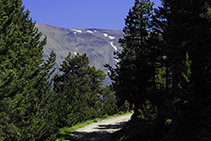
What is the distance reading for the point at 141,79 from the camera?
66.6 ft

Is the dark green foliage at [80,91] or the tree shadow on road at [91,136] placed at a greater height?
the dark green foliage at [80,91]

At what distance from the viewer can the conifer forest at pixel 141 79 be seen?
8.15m

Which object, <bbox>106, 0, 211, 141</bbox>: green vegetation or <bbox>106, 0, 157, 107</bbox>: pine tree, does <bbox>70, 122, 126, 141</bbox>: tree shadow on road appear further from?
<bbox>106, 0, 157, 107</bbox>: pine tree

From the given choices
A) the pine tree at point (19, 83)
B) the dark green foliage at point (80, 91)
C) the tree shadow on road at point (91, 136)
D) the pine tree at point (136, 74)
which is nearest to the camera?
the pine tree at point (19, 83)

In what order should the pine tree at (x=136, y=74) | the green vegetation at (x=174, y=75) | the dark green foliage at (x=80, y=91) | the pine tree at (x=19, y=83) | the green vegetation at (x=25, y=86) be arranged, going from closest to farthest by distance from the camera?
the green vegetation at (x=174, y=75) < the pine tree at (x=19, y=83) < the green vegetation at (x=25, y=86) < the pine tree at (x=136, y=74) < the dark green foliage at (x=80, y=91)

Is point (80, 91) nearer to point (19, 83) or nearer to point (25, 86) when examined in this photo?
point (25, 86)

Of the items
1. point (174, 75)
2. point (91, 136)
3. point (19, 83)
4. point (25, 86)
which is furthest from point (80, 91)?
point (19, 83)

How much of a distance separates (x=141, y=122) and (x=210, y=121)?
5747mm

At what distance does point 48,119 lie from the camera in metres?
21.7

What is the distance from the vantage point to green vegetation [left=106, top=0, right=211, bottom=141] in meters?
8.04

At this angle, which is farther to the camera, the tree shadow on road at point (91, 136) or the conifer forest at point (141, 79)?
the tree shadow on road at point (91, 136)

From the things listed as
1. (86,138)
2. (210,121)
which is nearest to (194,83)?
(210,121)

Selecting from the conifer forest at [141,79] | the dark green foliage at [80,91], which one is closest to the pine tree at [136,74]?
the conifer forest at [141,79]

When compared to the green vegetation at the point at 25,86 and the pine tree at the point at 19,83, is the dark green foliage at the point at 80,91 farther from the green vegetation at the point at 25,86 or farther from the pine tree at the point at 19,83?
the pine tree at the point at 19,83
